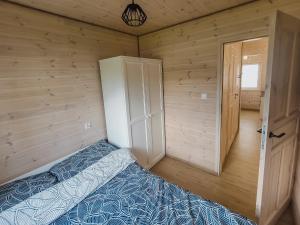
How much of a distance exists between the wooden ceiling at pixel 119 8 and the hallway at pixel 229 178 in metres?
2.34

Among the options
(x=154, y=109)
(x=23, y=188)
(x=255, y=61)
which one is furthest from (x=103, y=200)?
(x=255, y=61)

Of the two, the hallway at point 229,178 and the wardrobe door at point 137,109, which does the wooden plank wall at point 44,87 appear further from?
the hallway at point 229,178

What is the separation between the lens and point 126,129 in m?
2.36

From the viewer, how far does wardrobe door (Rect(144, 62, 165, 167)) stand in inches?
105

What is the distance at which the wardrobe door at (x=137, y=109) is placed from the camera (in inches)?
92.2

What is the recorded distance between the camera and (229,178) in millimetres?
2559

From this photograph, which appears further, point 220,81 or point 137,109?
point 137,109

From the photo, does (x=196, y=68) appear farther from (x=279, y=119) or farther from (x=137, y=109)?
(x=279, y=119)

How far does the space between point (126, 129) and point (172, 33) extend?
1673 millimetres

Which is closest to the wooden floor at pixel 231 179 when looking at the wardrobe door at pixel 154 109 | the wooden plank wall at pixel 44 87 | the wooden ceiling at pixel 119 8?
the wardrobe door at pixel 154 109

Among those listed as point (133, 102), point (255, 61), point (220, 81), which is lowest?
point (133, 102)

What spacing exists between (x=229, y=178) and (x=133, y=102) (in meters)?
1.84

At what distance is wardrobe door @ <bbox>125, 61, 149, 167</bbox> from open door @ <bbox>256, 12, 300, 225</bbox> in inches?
61.9

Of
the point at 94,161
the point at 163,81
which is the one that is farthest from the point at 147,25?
the point at 94,161
